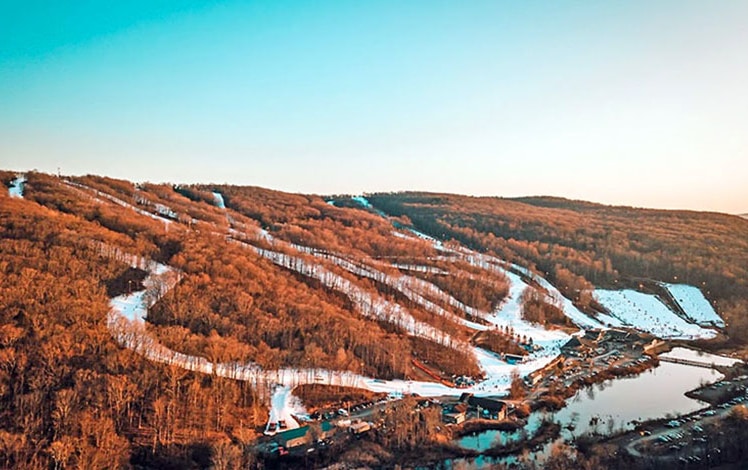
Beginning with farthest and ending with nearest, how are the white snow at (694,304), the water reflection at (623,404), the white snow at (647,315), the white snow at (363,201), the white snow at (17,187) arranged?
the white snow at (363,201) → the white snow at (17,187) → the white snow at (694,304) → the white snow at (647,315) → the water reflection at (623,404)

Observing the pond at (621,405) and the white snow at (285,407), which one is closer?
the white snow at (285,407)

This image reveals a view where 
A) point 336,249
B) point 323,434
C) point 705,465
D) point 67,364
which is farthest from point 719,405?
point 336,249

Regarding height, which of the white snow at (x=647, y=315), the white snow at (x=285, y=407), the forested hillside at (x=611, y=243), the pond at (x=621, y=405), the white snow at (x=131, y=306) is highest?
the forested hillside at (x=611, y=243)

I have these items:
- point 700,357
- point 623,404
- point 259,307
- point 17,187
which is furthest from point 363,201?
point 623,404

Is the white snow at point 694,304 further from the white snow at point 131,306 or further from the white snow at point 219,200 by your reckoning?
the white snow at point 219,200

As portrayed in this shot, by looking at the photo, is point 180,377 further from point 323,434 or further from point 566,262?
point 566,262

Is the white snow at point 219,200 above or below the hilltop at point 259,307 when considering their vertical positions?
above

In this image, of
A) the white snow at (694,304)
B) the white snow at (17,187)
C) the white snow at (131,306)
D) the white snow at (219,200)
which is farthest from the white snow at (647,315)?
the white snow at (17,187)

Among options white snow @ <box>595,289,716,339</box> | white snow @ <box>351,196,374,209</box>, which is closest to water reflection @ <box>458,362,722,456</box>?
white snow @ <box>595,289,716,339</box>
